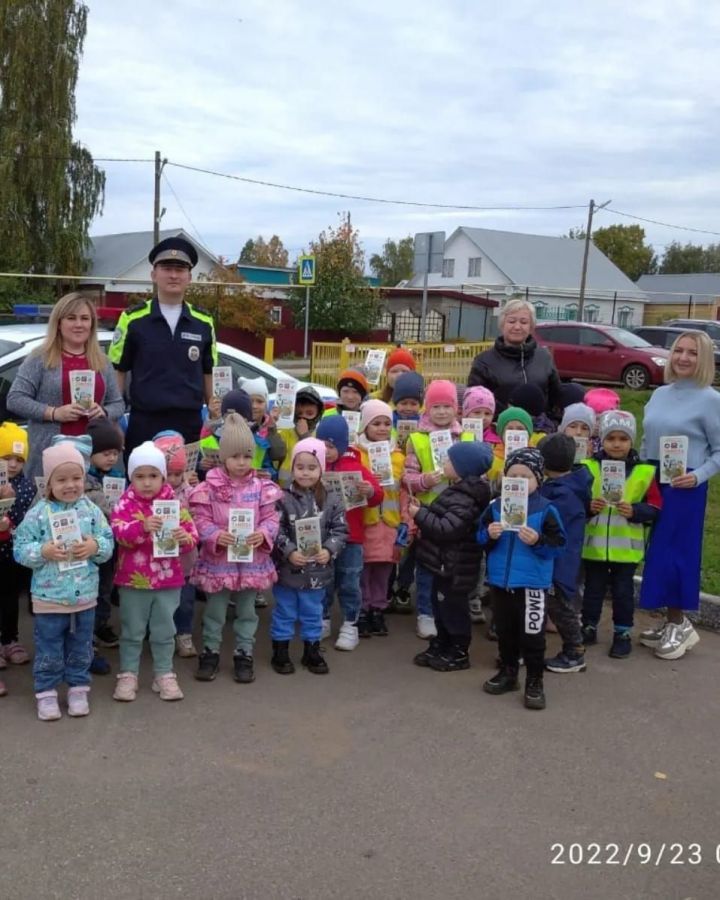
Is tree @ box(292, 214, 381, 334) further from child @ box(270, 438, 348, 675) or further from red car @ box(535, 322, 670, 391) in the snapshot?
child @ box(270, 438, 348, 675)

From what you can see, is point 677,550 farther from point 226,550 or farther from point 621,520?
point 226,550

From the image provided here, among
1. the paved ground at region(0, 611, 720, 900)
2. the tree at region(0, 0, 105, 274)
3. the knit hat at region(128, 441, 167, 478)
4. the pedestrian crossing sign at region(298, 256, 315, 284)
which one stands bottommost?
the paved ground at region(0, 611, 720, 900)

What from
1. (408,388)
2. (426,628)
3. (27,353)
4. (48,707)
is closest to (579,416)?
(408,388)

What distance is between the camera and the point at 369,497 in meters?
5.30

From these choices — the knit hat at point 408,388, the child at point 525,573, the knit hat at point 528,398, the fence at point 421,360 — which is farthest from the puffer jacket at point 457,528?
the fence at point 421,360

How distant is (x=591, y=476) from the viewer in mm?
5223

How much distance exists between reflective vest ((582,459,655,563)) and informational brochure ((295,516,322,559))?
1.77 m

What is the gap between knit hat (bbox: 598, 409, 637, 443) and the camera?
528cm

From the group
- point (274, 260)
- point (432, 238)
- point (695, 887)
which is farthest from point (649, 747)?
point (274, 260)

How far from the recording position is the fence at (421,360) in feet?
44.6

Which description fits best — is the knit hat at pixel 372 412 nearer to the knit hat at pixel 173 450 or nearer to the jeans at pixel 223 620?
the knit hat at pixel 173 450

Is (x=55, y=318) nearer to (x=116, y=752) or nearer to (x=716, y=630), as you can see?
(x=116, y=752)

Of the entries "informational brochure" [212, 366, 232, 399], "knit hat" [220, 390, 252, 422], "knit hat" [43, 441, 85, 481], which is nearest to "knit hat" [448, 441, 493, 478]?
"knit hat" [220, 390, 252, 422]
